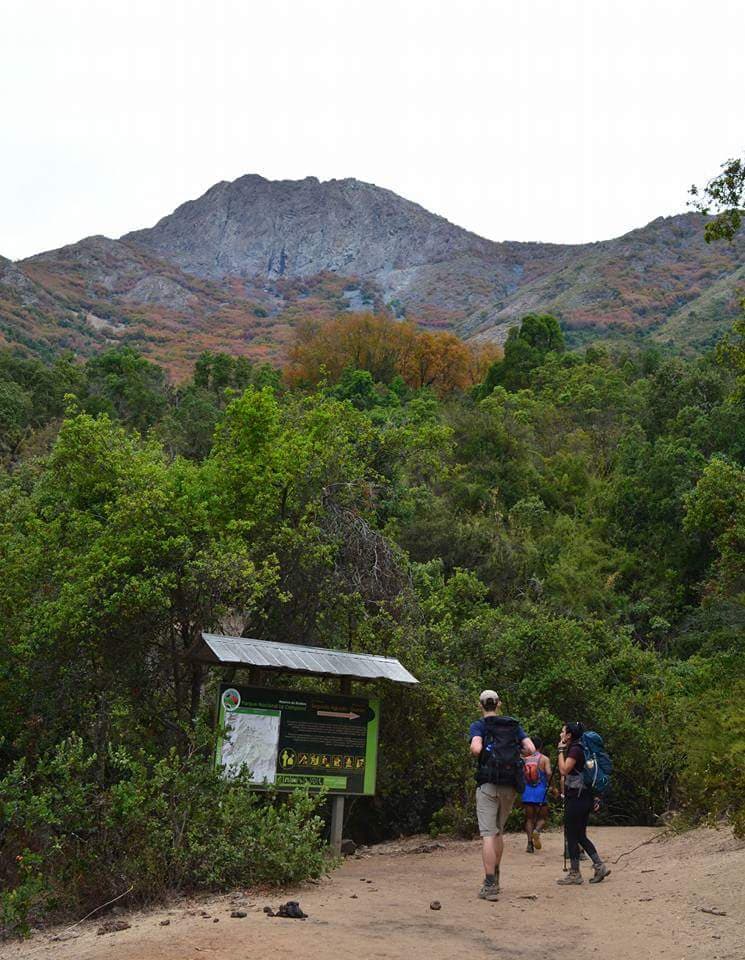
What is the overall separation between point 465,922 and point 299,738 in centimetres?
324

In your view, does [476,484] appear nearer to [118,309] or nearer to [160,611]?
[160,611]

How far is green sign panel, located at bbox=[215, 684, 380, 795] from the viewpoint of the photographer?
975 cm

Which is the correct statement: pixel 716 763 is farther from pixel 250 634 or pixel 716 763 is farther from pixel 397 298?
pixel 397 298

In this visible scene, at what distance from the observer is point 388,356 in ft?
198

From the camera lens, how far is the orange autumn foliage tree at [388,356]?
60031 mm

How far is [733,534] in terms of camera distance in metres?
15.8

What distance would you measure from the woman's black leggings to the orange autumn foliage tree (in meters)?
49.5

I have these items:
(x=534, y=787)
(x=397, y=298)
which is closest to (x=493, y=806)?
(x=534, y=787)

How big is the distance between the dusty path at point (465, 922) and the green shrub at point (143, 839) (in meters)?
0.31

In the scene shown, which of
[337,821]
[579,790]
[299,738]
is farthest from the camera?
[337,821]

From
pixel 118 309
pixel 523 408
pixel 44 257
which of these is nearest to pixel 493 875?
pixel 523 408

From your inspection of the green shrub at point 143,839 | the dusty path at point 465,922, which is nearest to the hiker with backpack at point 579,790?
the dusty path at point 465,922

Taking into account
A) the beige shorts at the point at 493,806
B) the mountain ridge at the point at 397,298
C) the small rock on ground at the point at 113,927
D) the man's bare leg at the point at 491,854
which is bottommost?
the small rock on ground at the point at 113,927

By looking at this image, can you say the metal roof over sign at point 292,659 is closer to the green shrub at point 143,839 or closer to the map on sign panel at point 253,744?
the map on sign panel at point 253,744
